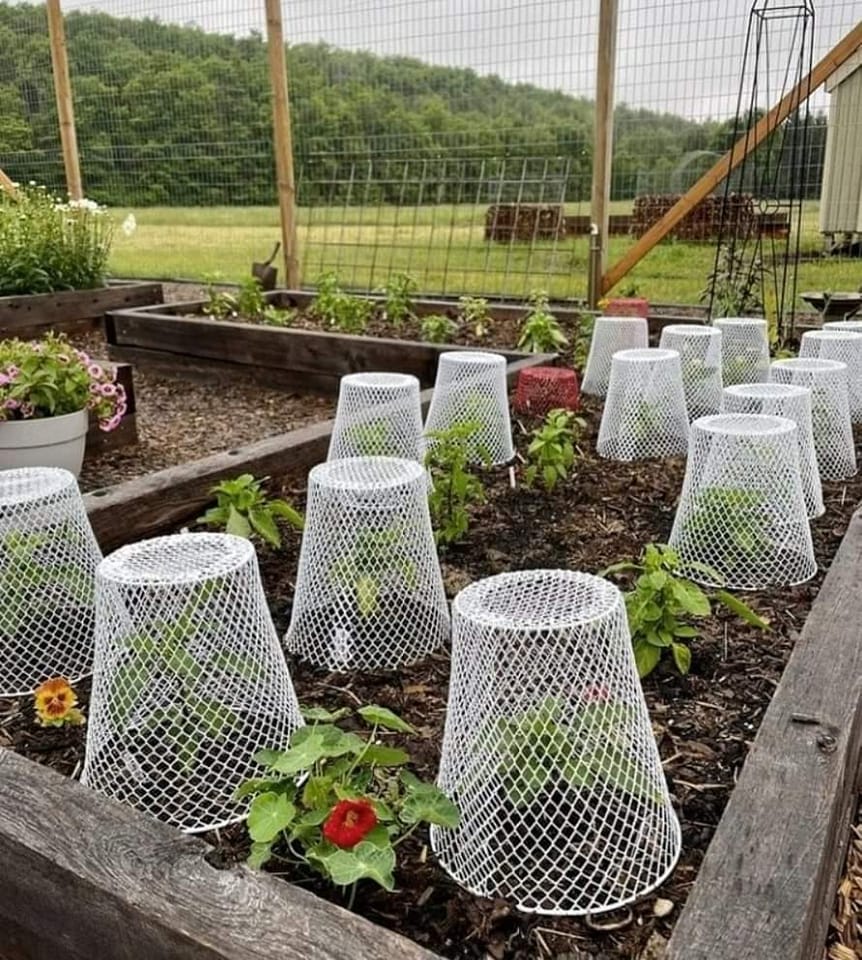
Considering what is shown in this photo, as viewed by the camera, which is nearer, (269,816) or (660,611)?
(269,816)

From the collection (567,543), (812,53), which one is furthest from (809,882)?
(812,53)

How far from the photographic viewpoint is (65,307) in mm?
5406

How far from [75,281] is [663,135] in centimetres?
366

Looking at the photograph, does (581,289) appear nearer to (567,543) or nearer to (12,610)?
(567,543)

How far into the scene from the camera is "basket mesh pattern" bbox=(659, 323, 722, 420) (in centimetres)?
314

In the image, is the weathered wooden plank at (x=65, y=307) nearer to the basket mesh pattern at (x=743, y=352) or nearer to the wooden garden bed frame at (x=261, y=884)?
the basket mesh pattern at (x=743, y=352)

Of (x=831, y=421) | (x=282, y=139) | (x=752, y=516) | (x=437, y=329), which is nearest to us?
(x=752, y=516)

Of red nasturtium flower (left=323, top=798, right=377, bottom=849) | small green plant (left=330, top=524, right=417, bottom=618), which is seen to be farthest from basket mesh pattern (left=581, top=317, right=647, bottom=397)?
red nasturtium flower (left=323, top=798, right=377, bottom=849)

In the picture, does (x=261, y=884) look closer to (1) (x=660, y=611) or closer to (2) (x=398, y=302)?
A: (1) (x=660, y=611)

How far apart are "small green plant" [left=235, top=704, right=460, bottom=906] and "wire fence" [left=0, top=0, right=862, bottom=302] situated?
387cm

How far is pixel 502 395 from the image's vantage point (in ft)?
9.39

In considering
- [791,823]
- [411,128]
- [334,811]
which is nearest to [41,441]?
[334,811]

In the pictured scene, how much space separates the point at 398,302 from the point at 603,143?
1391 mm

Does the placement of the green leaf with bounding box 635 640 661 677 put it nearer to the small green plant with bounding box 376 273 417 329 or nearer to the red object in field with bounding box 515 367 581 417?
the red object in field with bounding box 515 367 581 417
